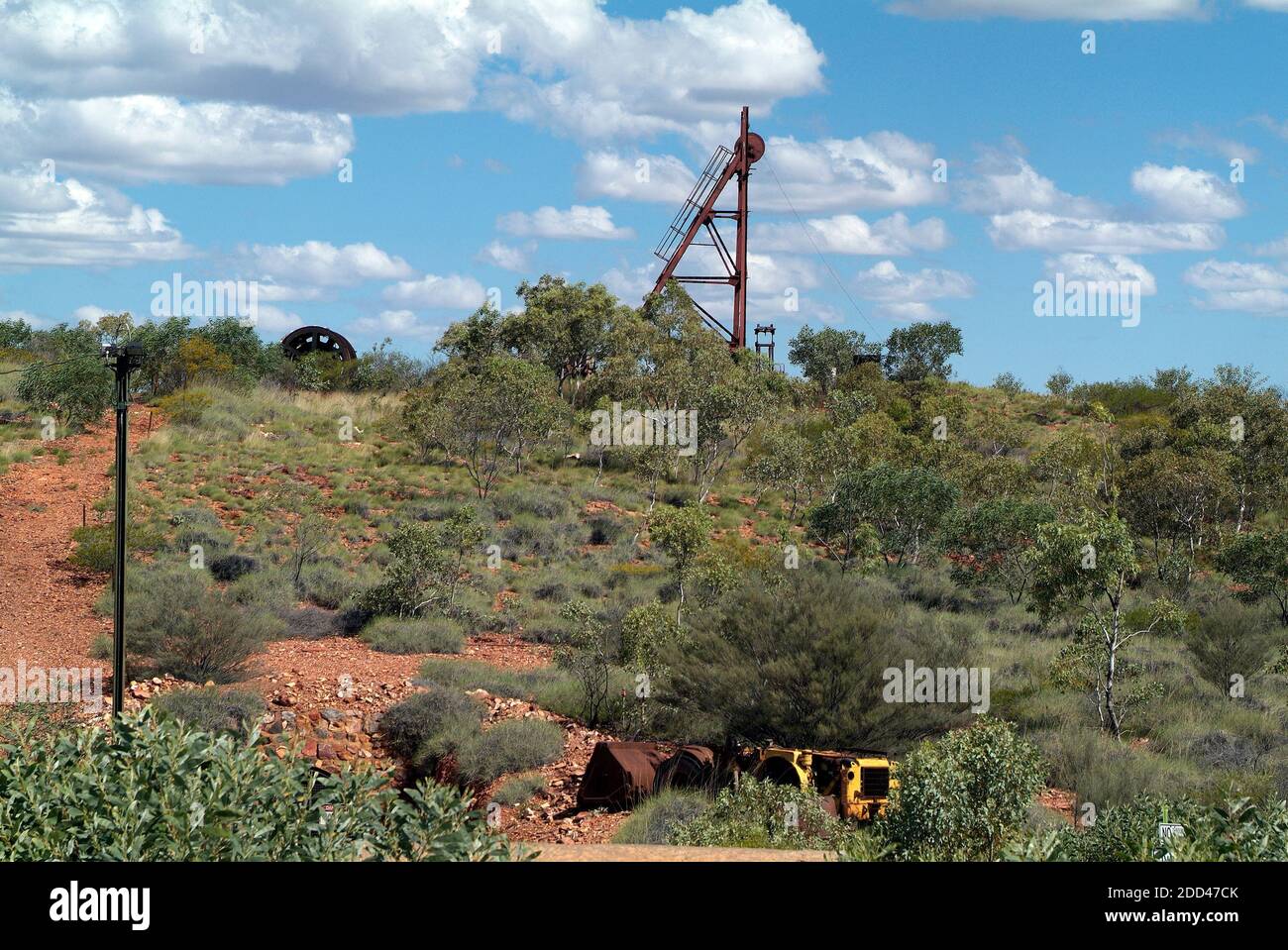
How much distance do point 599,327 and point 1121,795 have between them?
134 feet

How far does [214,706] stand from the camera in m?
18.3

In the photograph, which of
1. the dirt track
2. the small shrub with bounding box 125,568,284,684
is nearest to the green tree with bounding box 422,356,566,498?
the small shrub with bounding box 125,568,284,684

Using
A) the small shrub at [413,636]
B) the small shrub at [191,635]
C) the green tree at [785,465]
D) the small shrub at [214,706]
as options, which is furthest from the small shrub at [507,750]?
the green tree at [785,465]

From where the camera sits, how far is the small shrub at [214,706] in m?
17.9

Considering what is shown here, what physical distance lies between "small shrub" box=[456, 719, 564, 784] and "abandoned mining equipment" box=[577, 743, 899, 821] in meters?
1.65

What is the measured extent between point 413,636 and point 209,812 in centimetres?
1831

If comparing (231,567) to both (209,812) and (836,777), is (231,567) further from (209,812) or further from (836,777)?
(209,812)

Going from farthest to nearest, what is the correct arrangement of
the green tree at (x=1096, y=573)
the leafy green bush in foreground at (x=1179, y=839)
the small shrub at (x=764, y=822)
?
the green tree at (x=1096, y=573)
the small shrub at (x=764, y=822)
the leafy green bush in foreground at (x=1179, y=839)

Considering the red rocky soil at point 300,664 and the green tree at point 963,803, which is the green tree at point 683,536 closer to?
the red rocky soil at point 300,664

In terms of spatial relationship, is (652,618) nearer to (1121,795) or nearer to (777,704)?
(777,704)

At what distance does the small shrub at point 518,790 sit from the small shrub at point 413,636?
7.02 metres

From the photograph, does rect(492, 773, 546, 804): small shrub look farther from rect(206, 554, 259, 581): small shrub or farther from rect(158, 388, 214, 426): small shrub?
rect(158, 388, 214, 426): small shrub

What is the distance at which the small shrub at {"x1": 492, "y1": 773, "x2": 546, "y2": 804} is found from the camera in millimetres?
16516

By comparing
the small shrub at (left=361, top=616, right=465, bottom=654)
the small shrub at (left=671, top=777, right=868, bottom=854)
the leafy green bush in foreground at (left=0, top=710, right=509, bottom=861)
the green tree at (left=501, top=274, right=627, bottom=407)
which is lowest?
the small shrub at (left=671, top=777, right=868, bottom=854)
